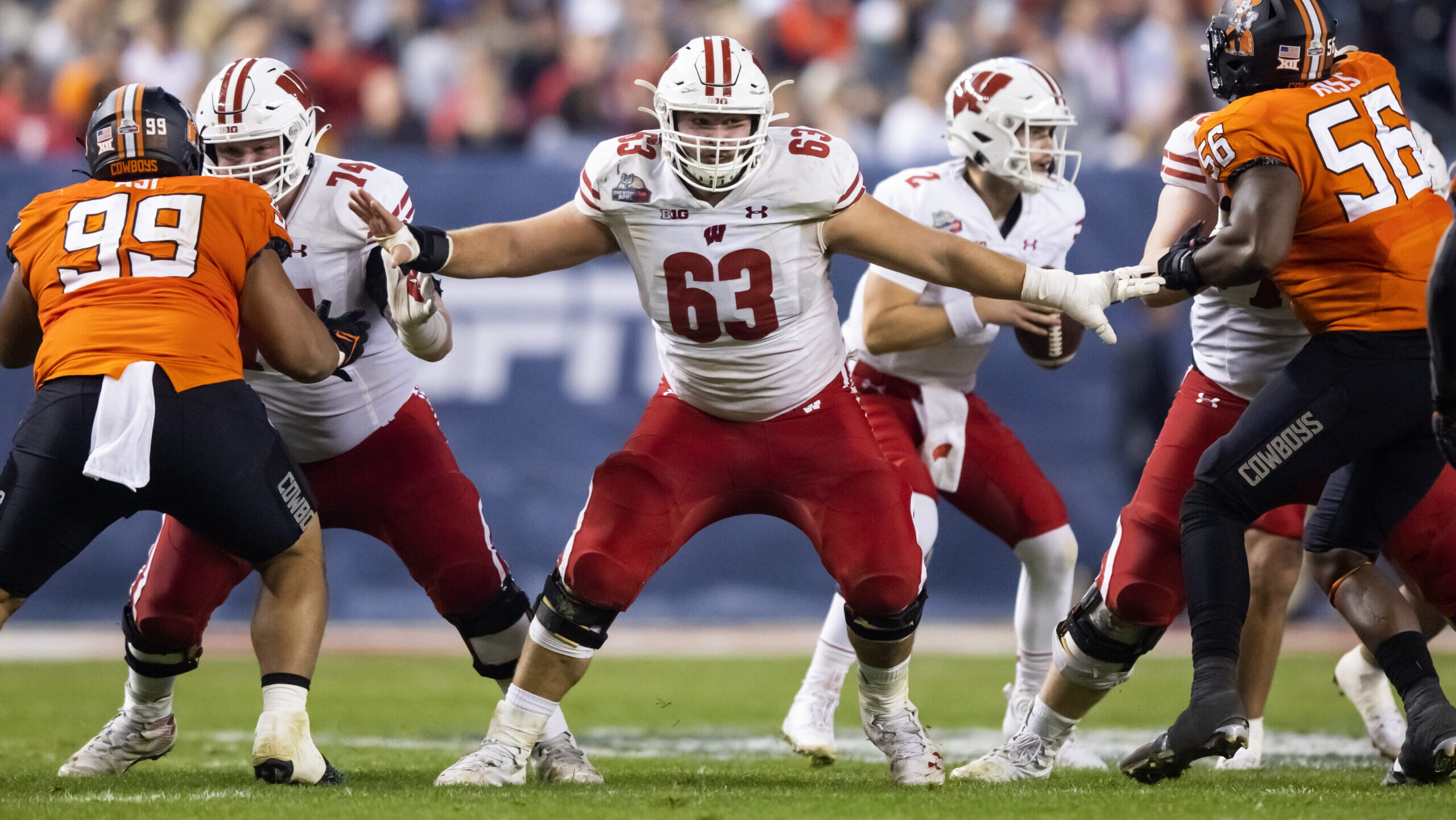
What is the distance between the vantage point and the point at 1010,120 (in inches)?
198

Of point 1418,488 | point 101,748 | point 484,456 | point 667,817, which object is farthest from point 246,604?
point 1418,488

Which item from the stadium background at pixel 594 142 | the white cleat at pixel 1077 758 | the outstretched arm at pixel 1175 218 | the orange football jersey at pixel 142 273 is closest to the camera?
the orange football jersey at pixel 142 273

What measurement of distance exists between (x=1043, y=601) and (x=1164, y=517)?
98 cm

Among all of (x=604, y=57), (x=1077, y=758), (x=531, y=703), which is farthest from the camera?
(x=604, y=57)

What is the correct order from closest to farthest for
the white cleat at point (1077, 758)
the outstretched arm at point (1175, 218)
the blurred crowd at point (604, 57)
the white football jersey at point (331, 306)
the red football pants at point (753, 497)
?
the red football pants at point (753, 497)
the outstretched arm at point (1175, 218)
the white football jersey at point (331, 306)
the white cleat at point (1077, 758)
the blurred crowd at point (604, 57)

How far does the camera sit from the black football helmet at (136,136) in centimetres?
387

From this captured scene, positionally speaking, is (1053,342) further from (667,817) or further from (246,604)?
(246,604)

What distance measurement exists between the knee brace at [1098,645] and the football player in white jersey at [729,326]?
0.43 m

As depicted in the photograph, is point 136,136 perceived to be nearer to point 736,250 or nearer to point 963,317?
point 736,250

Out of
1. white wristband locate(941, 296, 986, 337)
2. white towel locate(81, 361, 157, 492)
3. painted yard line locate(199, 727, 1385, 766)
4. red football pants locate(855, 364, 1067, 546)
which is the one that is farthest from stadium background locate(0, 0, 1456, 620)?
white towel locate(81, 361, 157, 492)

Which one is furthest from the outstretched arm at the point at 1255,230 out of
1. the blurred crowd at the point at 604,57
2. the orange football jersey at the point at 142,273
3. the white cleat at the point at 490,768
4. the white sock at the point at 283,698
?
the blurred crowd at the point at 604,57

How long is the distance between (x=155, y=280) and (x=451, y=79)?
6.77m

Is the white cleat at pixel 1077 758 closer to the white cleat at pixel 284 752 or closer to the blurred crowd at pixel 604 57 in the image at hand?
the white cleat at pixel 284 752

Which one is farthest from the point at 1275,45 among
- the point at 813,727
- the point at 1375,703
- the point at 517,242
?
the point at 813,727
